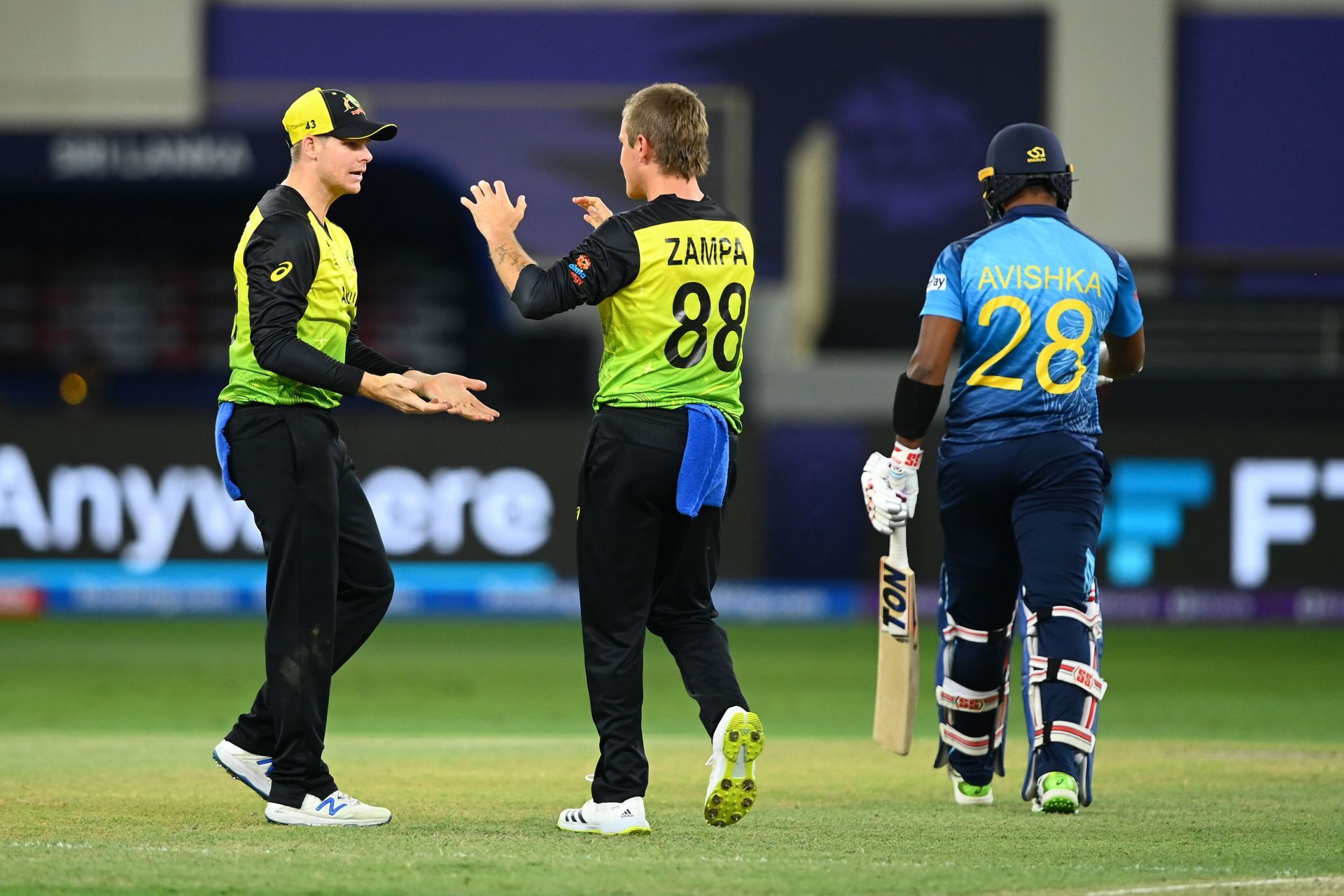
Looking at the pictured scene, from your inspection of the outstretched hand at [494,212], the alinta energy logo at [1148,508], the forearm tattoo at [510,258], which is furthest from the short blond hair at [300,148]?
the alinta energy logo at [1148,508]

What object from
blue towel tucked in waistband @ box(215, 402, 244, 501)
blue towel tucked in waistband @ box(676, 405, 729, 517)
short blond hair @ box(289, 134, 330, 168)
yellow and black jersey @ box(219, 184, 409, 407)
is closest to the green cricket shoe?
blue towel tucked in waistband @ box(676, 405, 729, 517)

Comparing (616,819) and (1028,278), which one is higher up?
(1028,278)

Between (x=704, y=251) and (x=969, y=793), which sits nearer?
(x=704, y=251)

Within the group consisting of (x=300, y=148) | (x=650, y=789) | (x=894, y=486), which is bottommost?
(x=650, y=789)

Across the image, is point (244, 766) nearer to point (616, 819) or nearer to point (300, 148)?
point (616, 819)

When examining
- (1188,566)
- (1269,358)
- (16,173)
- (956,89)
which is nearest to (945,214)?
(956,89)

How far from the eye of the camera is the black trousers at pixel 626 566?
5.82 meters

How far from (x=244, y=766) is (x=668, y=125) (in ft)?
8.04

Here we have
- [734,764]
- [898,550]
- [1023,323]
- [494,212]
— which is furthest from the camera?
[898,550]

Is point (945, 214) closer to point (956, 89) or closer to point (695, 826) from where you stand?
point (956, 89)

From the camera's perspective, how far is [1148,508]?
16953 millimetres

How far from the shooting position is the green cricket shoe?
249 inches

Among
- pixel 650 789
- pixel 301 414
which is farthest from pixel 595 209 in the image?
pixel 650 789

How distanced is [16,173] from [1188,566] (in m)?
11.9
